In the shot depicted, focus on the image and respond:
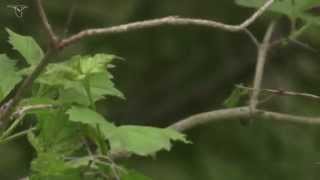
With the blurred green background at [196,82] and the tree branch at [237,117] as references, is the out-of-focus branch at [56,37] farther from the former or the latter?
the blurred green background at [196,82]

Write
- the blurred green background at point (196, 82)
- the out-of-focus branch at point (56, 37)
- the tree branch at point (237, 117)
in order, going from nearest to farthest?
the out-of-focus branch at point (56, 37) < the tree branch at point (237, 117) < the blurred green background at point (196, 82)

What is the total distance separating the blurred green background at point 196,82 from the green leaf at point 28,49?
1002 millimetres

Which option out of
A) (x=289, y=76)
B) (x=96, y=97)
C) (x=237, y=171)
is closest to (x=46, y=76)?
(x=96, y=97)

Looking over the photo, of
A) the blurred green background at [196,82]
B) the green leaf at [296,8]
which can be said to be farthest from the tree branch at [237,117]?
the blurred green background at [196,82]

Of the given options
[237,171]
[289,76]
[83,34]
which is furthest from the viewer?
[289,76]

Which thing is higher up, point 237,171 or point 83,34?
point 237,171

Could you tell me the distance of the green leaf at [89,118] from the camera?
80 cm

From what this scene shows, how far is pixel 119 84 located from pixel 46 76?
4.21 ft

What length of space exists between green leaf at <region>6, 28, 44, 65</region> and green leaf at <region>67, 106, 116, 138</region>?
13 cm

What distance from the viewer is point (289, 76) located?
214 cm

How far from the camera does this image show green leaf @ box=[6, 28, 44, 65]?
0.94 m

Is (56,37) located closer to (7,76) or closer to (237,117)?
(7,76)

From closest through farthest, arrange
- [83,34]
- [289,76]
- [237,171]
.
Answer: [83,34], [237,171], [289,76]

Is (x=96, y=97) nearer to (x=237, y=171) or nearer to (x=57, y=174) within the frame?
(x=57, y=174)
